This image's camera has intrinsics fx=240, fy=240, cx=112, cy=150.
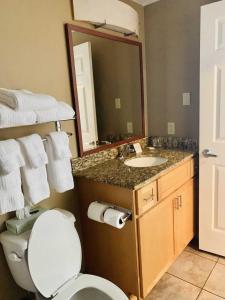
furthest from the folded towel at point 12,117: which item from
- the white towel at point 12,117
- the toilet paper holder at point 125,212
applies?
the toilet paper holder at point 125,212

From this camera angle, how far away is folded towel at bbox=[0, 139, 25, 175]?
106 centimetres

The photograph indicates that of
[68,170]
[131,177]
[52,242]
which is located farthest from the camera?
[131,177]

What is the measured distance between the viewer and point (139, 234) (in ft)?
4.81

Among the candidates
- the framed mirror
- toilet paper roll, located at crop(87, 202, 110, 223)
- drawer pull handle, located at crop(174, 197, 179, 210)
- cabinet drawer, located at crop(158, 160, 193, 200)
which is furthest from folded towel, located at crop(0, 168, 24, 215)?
drawer pull handle, located at crop(174, 197, 179, 210)

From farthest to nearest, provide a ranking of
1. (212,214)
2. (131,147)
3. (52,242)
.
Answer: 1. (131,147)
2. (212,214)
3. (52,242)

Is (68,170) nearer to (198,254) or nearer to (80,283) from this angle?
(80,283)

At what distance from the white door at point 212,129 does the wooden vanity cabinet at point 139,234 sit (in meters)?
0.20

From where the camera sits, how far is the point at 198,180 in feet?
6.83

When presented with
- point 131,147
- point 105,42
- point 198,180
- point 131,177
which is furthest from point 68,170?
point 198,180

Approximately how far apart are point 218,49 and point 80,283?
70.1 inches

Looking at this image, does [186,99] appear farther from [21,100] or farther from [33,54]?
[21,100]

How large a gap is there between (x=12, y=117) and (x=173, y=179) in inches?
46.2

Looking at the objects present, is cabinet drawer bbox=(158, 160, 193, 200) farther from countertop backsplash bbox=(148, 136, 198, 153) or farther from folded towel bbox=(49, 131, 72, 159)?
folded towel bbox=(49, 131, 72, 159)

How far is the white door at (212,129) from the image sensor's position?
1718 mm
